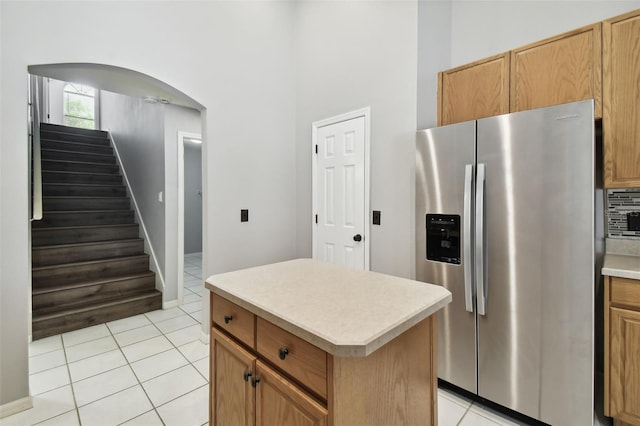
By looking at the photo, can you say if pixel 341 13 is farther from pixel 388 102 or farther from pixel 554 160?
pixel 554 160

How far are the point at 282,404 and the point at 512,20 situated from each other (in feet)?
→ 9.93

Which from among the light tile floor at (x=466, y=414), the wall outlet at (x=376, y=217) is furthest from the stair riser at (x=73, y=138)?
the light tile floor at (x=466, y=414)

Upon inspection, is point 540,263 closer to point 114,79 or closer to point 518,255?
point 518,255

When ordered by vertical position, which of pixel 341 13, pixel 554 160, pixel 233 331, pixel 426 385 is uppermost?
pixel 341 13

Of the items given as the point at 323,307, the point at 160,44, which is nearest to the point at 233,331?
the point at 323,307

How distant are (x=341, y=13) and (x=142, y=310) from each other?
3997 millimetres

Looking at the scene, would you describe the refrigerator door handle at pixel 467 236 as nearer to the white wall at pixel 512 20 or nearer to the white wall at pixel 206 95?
the white wall at pixel 512 20

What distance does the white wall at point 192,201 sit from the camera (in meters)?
6.82

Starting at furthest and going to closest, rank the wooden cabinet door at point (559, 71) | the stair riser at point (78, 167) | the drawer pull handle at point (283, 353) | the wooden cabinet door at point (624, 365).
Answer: the stair riser at point (78, 167), the wooden cabinet door at point (559, 71), the wooden cabinet door at point (624, 365), the drawer pull handle at point (283, 353)

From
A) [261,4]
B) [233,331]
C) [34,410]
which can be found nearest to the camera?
[233,331]

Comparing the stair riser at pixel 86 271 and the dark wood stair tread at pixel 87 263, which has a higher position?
the dark wood stair tread at pixel 87 263

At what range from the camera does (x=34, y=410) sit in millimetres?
1891

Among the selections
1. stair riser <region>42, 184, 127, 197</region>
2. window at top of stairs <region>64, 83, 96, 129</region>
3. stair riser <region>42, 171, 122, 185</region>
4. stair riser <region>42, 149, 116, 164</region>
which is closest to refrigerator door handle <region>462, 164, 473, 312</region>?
stair riser <region>42, 184, 127, 197</region>

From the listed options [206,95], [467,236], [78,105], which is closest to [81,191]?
[206,95]
